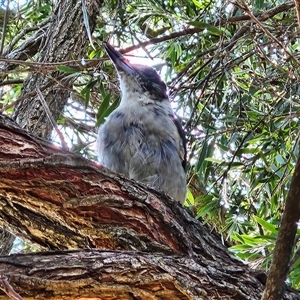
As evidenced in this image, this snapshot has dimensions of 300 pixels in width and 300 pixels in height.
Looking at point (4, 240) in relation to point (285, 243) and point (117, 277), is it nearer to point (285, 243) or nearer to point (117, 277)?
point (117, 277)

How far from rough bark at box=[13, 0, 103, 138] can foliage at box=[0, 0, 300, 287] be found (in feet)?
0.32

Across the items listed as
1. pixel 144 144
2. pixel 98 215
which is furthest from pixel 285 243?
pixel 144 144

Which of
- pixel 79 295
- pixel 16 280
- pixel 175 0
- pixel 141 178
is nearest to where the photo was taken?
pixel 16 280

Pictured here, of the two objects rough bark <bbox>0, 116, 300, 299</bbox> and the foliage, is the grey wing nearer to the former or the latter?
the foliage

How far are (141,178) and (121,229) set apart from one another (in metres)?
1.14

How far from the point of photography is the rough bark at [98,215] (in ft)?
6.22

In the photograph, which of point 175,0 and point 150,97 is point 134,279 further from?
point 175,0

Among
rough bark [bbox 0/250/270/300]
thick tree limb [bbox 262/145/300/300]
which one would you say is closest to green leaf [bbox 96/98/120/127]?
rough bark [bbox 0/250/270/300]

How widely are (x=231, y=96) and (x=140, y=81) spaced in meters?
0.54

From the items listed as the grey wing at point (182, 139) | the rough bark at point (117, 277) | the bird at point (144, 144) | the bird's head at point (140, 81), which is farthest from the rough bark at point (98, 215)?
the bird's head at point (140, 81)

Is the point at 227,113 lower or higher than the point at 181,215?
higher

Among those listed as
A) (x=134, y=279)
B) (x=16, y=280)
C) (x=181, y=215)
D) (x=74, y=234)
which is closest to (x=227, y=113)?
(x=181, y=215)

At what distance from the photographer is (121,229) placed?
80.9 inches

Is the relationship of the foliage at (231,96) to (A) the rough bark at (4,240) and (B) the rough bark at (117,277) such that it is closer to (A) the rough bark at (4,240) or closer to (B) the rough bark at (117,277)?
(A) the rough bark at (4,240)
